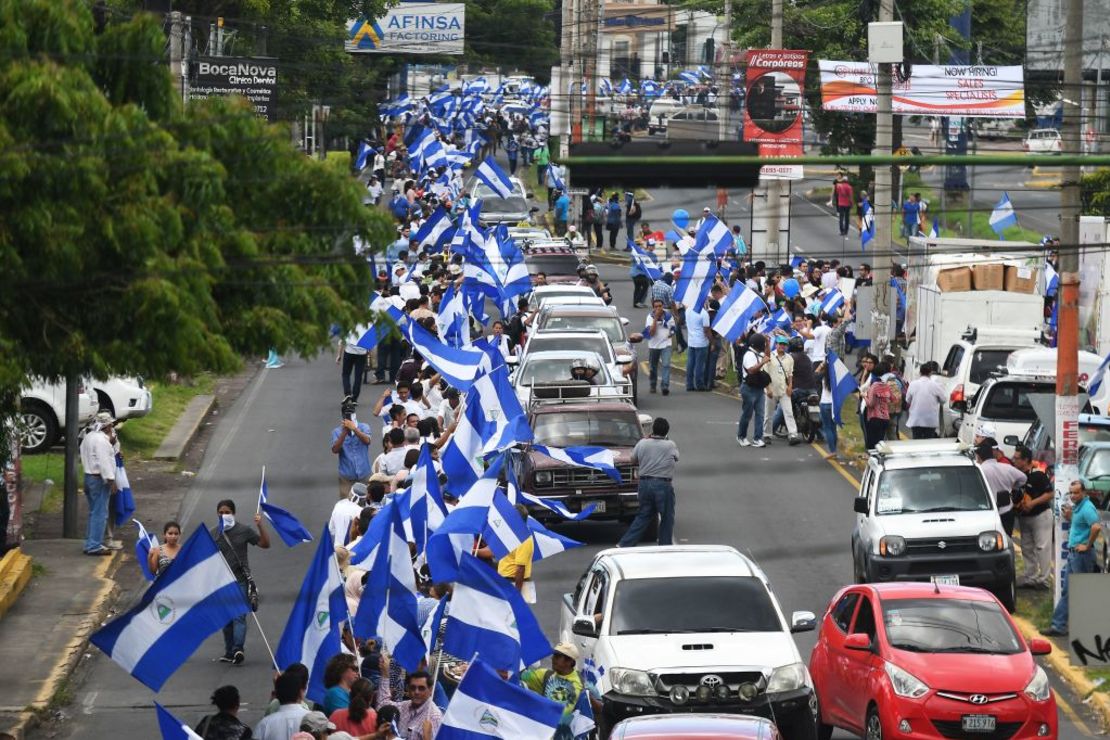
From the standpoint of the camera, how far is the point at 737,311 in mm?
31141

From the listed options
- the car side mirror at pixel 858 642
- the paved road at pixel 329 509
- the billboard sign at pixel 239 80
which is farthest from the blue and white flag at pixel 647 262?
the car side mirror at pixel 858 642

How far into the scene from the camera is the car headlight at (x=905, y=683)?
1488 cm

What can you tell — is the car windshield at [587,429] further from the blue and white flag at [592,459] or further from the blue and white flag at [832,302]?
the blue and white flag at [832,302]

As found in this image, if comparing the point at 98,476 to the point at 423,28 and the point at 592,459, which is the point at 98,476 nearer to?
the point at 592,459

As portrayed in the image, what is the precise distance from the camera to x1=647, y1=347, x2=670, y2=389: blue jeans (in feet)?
112

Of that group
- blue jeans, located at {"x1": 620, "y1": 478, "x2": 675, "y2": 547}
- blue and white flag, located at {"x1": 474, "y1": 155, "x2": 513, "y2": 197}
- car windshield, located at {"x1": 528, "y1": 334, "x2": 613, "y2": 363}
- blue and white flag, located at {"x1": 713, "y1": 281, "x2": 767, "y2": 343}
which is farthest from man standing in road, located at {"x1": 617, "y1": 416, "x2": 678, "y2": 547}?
blue and white flag, located at {"x1": 474, "y1": 155, "x2": 513, "y2": 197}

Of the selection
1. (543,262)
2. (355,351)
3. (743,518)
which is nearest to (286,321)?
(743,518)

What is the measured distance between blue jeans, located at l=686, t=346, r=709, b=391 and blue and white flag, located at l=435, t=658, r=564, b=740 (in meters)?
22.7

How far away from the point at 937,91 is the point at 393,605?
33010 mm

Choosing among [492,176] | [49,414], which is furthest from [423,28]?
[49,414]

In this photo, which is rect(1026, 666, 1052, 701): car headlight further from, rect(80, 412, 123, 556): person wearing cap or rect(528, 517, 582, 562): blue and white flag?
rect(80, 412, 123, 556): person wearing cap

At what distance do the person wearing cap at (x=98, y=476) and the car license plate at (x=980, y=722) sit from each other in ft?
34.7

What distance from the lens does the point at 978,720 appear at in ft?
48.4

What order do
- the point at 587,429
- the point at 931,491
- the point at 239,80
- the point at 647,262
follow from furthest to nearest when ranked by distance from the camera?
the point at 647,262 < the point at 239,80 < the point at 587,429 < the point at 931,491
